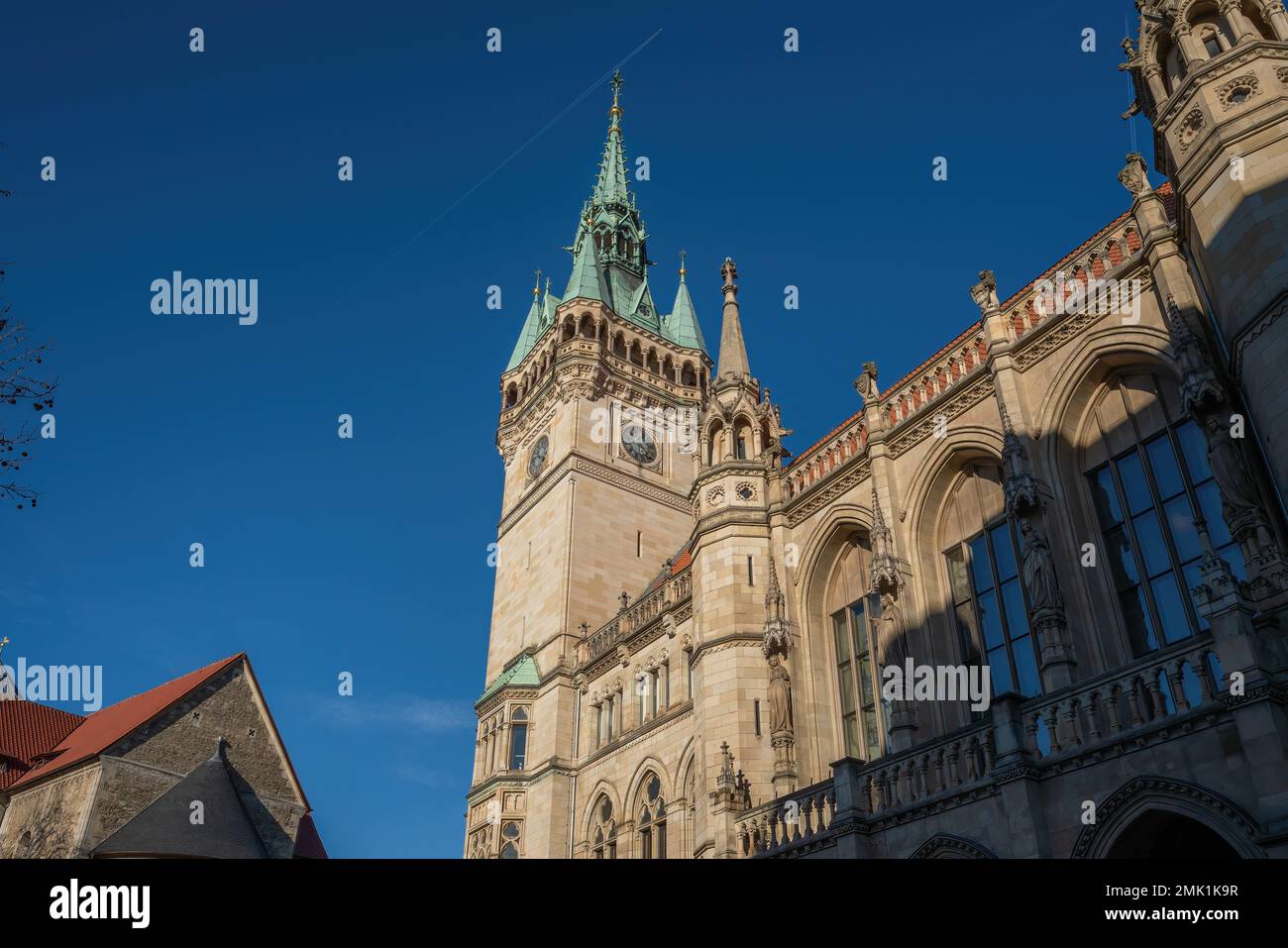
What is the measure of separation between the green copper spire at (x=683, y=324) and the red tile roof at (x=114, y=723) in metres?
25.1

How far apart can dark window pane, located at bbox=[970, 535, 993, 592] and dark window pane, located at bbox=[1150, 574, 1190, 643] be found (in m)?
3.46

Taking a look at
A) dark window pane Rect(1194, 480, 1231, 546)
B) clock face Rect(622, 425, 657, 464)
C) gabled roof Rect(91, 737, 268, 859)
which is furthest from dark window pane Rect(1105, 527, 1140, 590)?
clock face Rect(622, 425, 657, 464)

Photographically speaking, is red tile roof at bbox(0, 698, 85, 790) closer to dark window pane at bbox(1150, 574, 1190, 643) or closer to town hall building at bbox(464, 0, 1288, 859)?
town hall building at bbox(464, 0, 1288, 859)

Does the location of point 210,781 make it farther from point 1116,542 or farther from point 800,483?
point 1116,542

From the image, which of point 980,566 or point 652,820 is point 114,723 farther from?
point 980,566

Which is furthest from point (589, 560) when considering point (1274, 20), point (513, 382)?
point (1274, 20)

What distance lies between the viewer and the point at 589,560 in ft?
125

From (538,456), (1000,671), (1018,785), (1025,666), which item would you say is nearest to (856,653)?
(1000,671)

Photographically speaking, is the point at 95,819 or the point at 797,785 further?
the point at 95,819

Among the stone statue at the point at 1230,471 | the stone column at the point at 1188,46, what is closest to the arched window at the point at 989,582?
the stone statue at the point at 1230,471

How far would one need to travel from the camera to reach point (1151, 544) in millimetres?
16312

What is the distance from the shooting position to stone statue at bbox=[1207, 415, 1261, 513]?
535 inches

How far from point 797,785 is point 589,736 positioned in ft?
41.6

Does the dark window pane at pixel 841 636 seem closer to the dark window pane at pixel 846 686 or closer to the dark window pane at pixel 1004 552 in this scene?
the dark window pane at pixel 846 686
